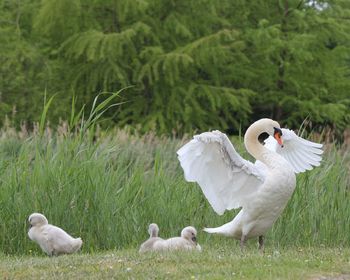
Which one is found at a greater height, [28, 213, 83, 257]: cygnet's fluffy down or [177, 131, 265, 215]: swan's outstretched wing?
[177, 131, 265, 215]: swan's outstretched wing

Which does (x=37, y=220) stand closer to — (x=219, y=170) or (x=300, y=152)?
(x=219, y=170)

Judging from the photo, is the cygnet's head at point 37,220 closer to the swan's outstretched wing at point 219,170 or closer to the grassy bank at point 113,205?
the grassy bank at point 113,205

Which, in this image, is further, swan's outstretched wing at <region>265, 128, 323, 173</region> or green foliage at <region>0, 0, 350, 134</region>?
green foliage at <region>0, 0, 350, 134</region>

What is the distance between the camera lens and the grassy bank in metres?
11.0

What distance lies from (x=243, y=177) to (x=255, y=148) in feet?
1.24

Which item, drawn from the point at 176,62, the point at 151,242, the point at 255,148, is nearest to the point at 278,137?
the point at 255,148

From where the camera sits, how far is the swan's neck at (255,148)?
9.49m

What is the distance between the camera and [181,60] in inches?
949

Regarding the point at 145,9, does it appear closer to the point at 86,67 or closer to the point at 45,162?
the point at 86,67

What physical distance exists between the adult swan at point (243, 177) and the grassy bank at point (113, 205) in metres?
1.22

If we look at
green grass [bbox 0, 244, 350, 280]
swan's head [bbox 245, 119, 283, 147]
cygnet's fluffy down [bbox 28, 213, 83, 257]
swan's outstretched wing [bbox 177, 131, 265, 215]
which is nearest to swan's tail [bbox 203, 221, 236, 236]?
swan's outstretched wing [bbox 177, 131, 265, 215]

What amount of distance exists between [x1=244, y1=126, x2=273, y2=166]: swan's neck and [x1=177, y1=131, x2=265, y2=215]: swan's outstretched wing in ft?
0.48

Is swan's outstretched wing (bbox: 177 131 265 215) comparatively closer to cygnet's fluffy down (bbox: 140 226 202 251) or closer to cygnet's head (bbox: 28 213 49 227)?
cygnet's fluffy down (bbox: 140 226 202 251)

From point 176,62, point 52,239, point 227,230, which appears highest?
point 176,62
